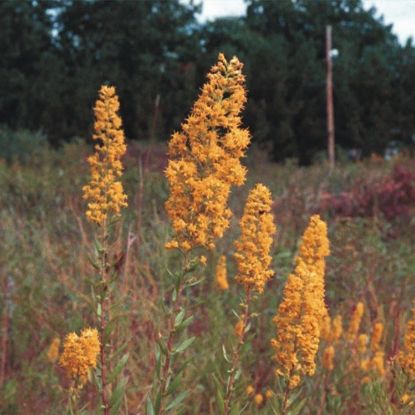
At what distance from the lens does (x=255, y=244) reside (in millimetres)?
2479

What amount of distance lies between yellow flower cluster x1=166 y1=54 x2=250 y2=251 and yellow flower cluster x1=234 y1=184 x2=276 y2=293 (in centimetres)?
16

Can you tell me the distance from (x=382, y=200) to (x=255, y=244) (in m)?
7.86

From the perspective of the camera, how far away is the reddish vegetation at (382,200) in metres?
9.98

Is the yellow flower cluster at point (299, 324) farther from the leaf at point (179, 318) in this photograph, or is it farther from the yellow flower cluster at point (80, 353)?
the yellow flower cluster at point (80, 353)

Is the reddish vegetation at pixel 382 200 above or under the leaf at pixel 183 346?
under

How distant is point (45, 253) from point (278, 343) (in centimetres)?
398

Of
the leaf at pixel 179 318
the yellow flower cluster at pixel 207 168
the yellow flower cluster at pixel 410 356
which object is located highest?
the yellow flower cluster at pixel 207 168

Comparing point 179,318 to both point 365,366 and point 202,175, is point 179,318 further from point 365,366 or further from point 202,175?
point 365,366

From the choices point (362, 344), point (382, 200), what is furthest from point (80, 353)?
point (382, 200)

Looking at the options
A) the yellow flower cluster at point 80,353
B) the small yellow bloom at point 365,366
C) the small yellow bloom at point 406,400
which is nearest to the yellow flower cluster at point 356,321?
the small yellow bloom at point 365,366

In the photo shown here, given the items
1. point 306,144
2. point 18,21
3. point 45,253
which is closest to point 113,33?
point 18,21

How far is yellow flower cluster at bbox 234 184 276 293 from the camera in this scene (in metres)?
2.43

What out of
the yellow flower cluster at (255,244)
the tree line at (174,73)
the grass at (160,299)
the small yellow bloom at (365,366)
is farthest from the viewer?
the tree line at (174,73)

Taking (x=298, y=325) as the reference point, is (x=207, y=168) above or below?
above
